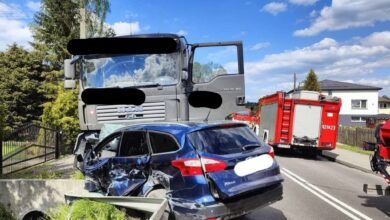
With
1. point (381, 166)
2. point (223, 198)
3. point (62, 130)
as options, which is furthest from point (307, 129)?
point (223, 198)

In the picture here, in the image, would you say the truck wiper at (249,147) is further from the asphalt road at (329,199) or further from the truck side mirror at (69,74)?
the truck side mirror at (69,74)

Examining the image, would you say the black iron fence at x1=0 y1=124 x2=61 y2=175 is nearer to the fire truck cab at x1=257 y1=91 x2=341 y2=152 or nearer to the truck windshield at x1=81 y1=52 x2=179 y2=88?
the truck windshield at x1=81 y1=52 x2=179 y2=88

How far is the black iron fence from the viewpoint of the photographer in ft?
41.0

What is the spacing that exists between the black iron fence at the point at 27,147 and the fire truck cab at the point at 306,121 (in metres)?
10.0

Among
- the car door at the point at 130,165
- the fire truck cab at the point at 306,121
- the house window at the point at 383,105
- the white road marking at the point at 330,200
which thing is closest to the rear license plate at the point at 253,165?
the car door at the point at 130,165

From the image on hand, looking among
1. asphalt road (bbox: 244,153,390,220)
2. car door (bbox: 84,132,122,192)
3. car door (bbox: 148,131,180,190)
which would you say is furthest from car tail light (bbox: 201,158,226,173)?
asphalt road (bbox: 244,153,390,220)

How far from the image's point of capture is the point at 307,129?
2003 centimetres

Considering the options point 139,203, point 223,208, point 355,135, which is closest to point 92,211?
point 139,203

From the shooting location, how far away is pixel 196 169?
5.27 metres

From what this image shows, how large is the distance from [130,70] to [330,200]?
5102 mm

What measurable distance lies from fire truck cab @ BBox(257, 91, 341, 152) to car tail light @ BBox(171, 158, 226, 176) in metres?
15.2

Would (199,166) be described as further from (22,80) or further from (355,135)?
(22,80)

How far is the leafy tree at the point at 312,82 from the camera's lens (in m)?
62.0

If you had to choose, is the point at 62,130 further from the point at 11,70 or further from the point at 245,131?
the point at 11,70
